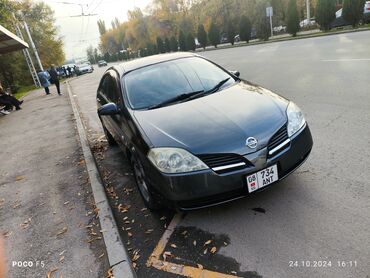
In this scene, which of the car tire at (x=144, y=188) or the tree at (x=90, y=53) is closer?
the car tire at (x=144, y=188)

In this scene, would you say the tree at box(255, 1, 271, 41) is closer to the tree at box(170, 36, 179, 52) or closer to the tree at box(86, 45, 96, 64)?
the tree at box(170, 36, 179, 52)

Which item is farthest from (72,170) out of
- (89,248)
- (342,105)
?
(342,105)

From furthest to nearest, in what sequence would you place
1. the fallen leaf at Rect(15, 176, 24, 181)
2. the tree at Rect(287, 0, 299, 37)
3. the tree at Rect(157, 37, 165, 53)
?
the tree at Rect(157, 37, 165, 53)
the tree at Rect(287, 0, 299, 37)
the fallen leaf at Rect(15, 176, 24, 181)

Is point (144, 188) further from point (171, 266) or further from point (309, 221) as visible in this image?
point (309, 221)

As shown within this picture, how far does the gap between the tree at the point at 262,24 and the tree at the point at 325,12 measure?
22.6 feet

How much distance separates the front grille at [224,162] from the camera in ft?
9.46

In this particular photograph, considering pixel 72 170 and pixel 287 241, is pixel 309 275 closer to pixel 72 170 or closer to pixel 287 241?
pixel 287 241

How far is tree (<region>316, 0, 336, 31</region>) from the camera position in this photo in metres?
24.9

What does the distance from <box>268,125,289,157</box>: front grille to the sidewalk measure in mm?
1930

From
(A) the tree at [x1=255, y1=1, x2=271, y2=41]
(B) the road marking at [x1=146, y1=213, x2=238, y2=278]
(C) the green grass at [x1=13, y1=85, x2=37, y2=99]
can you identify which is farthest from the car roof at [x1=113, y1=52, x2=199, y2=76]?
(A) the tree at [x1=255, y1=1, x2=271, y2=41]

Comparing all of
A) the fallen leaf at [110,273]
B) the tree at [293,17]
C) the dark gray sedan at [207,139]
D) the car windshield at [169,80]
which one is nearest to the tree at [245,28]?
the tree at [293,17]

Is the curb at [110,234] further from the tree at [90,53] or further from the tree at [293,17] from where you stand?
the tree at [90,53]

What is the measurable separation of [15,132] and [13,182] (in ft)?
16.0

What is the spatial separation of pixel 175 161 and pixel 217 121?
63 cm
